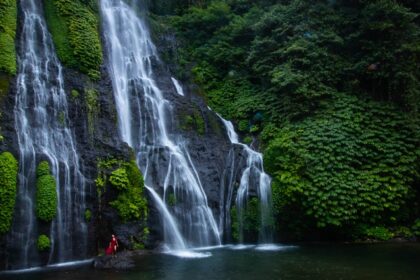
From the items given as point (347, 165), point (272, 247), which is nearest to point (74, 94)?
point (272, 247)

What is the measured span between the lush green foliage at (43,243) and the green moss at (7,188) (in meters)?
1.02

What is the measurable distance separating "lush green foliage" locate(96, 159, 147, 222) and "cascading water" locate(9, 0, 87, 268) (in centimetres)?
93

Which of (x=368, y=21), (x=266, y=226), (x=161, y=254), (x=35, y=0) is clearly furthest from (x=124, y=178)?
(x=368, y=21)

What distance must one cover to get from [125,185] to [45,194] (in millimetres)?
2956

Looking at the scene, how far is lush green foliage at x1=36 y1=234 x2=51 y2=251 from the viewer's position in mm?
13234

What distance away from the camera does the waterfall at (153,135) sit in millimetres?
16781

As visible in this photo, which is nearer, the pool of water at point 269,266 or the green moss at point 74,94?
the pool of water at point 269,266

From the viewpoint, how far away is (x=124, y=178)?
15844 mm

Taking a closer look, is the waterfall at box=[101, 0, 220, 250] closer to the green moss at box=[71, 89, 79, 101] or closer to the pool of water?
the pool of water

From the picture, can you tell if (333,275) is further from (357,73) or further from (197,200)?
(357,73)

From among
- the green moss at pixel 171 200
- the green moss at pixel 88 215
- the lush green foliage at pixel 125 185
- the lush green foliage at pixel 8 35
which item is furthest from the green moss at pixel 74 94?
the green moss at pixel 171 200

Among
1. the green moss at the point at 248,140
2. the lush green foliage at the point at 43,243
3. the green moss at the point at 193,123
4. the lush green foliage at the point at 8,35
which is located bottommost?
the lush green foliage at the point at 43,243

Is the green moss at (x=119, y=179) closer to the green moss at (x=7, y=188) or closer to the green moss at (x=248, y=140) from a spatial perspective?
the green moss at (x=7, y=188)

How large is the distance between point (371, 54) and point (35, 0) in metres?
16.6
